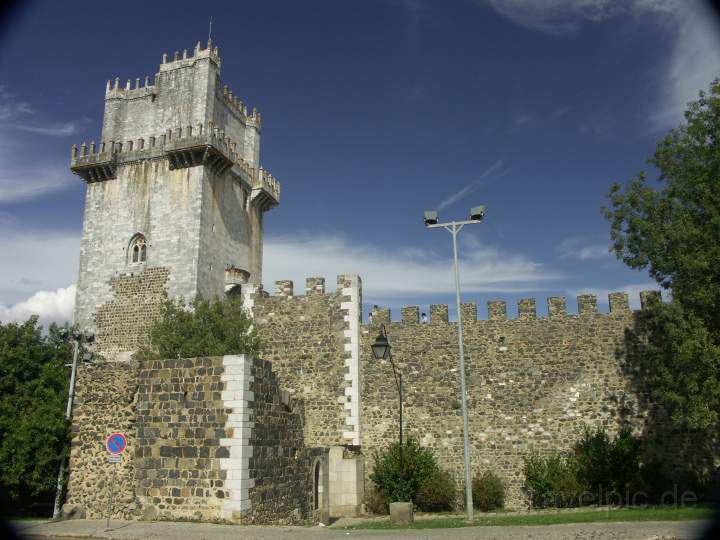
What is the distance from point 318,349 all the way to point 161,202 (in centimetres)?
1002

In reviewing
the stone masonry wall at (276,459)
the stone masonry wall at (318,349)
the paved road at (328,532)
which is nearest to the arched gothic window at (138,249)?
the stone masonry wall at (318,349)

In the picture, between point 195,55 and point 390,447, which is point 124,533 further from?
point 195,55

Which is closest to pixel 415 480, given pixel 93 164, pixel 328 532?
pixel 328 532

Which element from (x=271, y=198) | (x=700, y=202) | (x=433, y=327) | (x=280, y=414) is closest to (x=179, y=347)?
(x=280, y=414)

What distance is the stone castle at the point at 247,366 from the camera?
39.6ft

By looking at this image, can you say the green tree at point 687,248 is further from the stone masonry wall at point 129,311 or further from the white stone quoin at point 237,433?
the stone masonry wall at point 129,311

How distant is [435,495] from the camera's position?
18.2m

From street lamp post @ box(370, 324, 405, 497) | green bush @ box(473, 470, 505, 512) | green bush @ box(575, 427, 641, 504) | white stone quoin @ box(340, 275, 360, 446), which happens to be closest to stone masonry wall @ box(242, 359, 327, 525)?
street lamp post @ box(370, 324, 405, 497)

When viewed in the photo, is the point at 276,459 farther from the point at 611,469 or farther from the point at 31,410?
the point at 611,469

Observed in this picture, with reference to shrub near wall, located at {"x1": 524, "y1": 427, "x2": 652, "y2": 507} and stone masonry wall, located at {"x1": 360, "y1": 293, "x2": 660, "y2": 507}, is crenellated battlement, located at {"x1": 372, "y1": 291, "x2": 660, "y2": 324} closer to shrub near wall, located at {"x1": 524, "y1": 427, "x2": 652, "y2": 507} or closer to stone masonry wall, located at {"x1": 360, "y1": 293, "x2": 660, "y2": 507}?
stone masonry wall, located at {"x1": 360, "y1": 293, "x2": 660, "y2": 507}

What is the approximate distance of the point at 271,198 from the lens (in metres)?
30.3

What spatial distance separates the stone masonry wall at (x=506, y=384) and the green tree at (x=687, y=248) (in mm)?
2588

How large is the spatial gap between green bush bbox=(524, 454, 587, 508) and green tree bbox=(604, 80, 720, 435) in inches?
152

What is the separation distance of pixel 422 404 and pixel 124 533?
11625 mm
